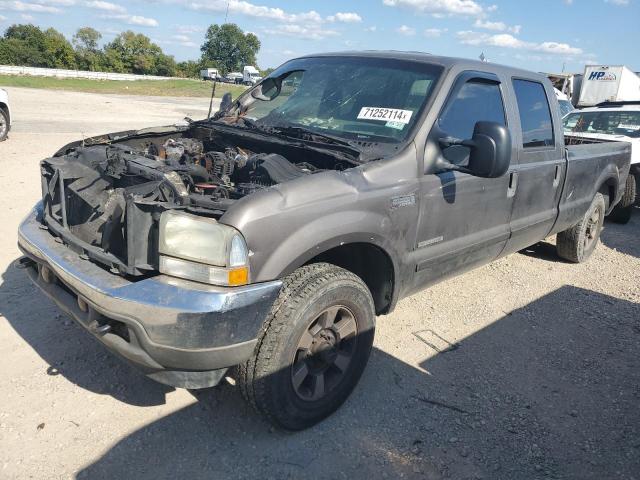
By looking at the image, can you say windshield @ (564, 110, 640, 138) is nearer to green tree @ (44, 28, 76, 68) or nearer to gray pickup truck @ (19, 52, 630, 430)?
gray pickup truck @ (19, 52, 630, 430)

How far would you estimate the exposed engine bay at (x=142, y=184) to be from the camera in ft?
7.89

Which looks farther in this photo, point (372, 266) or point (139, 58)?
point (139, 58)

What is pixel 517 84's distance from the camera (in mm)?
4117

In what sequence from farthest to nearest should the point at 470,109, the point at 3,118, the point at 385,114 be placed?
1. the point at 3,118
2. the point at 470,109
3. the point at 385,114

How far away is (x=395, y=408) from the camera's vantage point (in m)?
3.08

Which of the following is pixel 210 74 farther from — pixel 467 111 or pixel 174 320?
pixel 174 320

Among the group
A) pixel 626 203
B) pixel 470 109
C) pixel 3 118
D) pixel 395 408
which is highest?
pixel 470 109

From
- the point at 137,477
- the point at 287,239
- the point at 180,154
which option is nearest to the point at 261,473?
the point at 137,477

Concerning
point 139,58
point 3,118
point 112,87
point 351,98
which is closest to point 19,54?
point 139,58

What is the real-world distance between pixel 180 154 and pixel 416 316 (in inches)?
90.7

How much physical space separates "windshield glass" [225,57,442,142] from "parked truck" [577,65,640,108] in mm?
15239

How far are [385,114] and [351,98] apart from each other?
36 cm

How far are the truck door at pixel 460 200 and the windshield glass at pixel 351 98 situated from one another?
0.76 feet

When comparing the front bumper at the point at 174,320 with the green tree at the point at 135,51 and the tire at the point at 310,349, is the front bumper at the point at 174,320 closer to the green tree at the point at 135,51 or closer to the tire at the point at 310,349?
the tire at the point at 310,349
